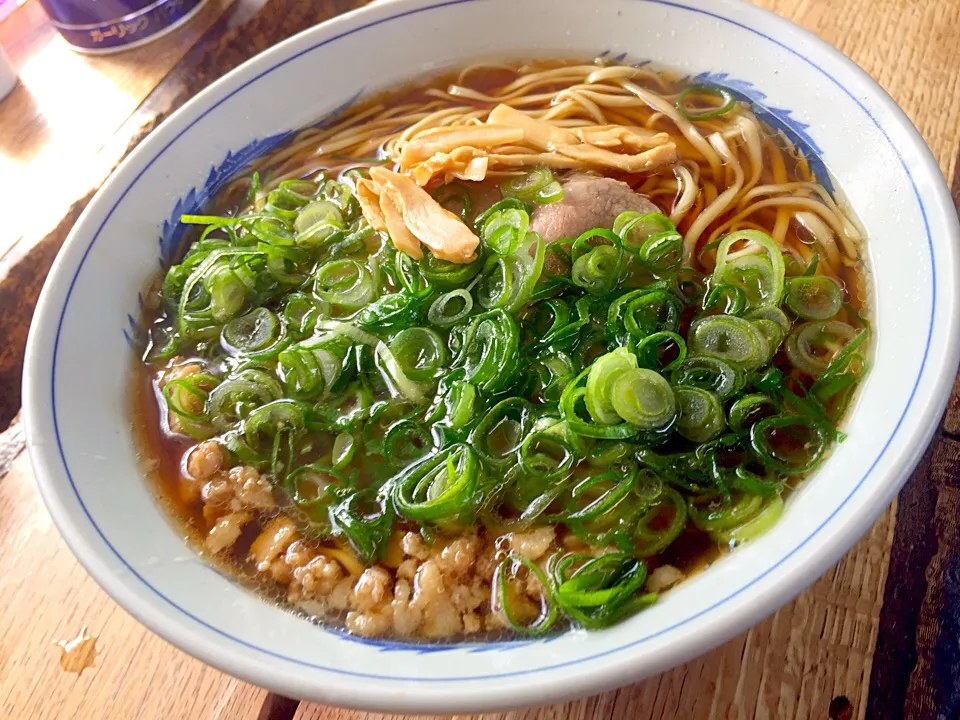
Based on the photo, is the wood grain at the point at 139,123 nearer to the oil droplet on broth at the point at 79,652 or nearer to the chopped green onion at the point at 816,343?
the oil droplet on broth at the point at 79,652

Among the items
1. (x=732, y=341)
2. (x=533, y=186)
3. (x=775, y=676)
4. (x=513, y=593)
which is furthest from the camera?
(x=533, y=186)

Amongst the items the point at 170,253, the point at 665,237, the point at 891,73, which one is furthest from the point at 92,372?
the point at 891,73

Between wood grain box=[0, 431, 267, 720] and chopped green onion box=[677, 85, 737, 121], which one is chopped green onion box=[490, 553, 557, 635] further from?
chopped green onion box=[677, 85, 737, 121]

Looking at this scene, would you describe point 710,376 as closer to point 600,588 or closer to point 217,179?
point 600,588


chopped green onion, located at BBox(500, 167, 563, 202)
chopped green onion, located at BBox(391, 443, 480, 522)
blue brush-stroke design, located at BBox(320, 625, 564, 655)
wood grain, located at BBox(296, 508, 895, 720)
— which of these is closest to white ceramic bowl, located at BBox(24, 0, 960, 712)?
blue brush-stroke design, located at BBox(320, 625, 564, 655)

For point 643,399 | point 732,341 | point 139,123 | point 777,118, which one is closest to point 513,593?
point 643,399

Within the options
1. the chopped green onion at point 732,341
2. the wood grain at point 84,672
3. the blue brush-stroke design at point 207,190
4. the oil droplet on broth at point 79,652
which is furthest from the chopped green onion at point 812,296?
the oil droplet on broth at point 79,652
